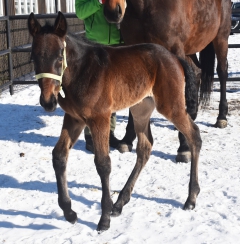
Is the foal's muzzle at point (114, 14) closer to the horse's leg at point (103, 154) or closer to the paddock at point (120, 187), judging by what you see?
the horse's leg at point (103, 154)

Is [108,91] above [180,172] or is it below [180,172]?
above

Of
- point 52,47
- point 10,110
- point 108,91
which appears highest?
point 52,47

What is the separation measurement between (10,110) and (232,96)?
12.2 ft

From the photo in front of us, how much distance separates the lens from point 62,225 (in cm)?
328

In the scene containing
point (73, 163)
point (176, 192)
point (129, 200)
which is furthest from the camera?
point (73, 163)

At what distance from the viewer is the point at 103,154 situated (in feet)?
10.4

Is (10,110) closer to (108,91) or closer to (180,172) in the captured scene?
(180,172)

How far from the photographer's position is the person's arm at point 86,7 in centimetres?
443

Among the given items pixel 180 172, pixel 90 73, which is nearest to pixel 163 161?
pixel 180 172

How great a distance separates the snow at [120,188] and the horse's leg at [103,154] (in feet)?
0.34

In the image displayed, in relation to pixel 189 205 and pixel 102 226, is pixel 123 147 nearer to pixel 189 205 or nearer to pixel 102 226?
pixel 189 205

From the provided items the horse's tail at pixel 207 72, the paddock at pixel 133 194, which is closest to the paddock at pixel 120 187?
the paddock at pixel 133 194

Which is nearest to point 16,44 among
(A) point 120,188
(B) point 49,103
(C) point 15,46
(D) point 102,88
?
(C) point 15,46

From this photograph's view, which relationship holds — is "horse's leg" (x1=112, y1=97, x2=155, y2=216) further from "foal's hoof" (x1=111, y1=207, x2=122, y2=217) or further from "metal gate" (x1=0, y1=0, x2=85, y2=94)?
"metal gate" (x1=0, y1=0, x2=85, y2=94)
